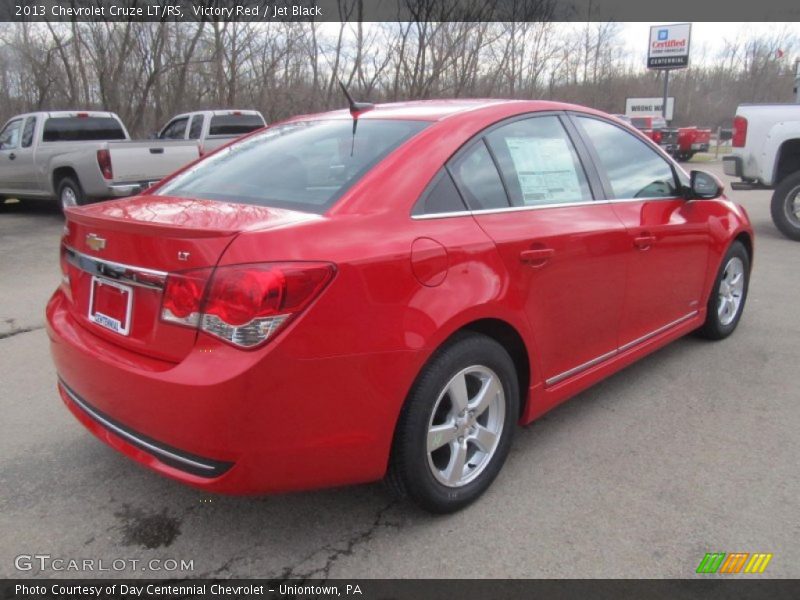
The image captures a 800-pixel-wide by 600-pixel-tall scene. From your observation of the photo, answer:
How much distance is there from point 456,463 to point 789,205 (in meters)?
8.39

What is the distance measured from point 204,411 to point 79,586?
0.85 m

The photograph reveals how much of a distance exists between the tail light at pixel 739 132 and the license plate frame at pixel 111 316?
934 centimetres

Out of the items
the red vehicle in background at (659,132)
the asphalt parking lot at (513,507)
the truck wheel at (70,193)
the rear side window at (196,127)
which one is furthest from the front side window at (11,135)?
the red vehicle in background at (659,132)

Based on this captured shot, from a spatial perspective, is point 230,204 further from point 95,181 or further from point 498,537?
point 95,181

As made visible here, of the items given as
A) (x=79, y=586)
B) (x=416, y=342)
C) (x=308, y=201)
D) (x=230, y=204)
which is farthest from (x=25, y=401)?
(x=416, y=342)

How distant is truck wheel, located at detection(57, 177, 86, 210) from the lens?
10.4m

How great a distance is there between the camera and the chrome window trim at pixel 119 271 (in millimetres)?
2174

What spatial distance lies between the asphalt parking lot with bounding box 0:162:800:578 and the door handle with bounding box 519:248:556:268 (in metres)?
0.97

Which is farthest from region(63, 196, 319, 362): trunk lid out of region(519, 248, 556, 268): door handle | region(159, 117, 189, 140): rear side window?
region(159, 117, 189, 140): rear side window

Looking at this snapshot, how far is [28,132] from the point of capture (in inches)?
454

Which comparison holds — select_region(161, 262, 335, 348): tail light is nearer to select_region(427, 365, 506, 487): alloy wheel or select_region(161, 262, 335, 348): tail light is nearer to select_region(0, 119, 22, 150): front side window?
select_region(427, 365, 506, 487): alloy wheel

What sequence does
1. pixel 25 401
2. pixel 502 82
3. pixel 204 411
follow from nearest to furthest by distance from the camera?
pixel 204 411 → pixel 25 401 → pixel 502 82

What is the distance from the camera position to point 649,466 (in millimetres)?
3016

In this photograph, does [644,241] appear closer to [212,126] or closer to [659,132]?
[212,126]
